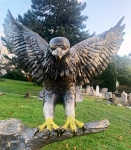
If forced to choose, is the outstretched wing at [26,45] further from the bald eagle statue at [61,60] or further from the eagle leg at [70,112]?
the eagle leg at [70,112]

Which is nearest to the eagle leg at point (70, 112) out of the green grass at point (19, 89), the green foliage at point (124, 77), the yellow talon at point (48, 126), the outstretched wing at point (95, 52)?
the yellow talon at point (48, 126)

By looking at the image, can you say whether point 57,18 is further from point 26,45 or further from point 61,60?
point 61,60

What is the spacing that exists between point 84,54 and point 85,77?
1.16ft

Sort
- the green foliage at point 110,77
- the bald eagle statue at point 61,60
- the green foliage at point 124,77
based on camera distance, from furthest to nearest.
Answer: the green foliage at point 124,77
the green foliage at point 110,77
the bald eagle statue at point 61,60

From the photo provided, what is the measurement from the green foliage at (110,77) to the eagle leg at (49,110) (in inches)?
622

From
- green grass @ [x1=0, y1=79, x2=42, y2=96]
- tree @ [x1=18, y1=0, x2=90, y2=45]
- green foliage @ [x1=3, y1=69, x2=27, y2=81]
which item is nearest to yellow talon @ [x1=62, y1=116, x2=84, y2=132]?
green grass @ [x1=0, y1=79, x2=42, y2=96]

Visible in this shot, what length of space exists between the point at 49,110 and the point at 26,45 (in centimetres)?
104

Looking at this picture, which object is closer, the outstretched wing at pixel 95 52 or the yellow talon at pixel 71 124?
the yellow talon at pixel 71 124

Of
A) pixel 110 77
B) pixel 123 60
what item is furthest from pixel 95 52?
pixel 123 60

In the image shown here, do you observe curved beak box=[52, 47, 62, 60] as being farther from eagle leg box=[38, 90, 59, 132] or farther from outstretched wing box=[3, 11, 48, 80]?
eagle leg box=[38, 90, 59, 132]

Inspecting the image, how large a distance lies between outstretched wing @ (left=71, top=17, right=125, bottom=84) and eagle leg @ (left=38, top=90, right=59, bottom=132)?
0.45 m

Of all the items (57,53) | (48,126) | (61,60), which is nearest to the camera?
(57,53)

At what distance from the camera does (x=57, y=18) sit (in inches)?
658

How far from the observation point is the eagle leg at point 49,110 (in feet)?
9.07
